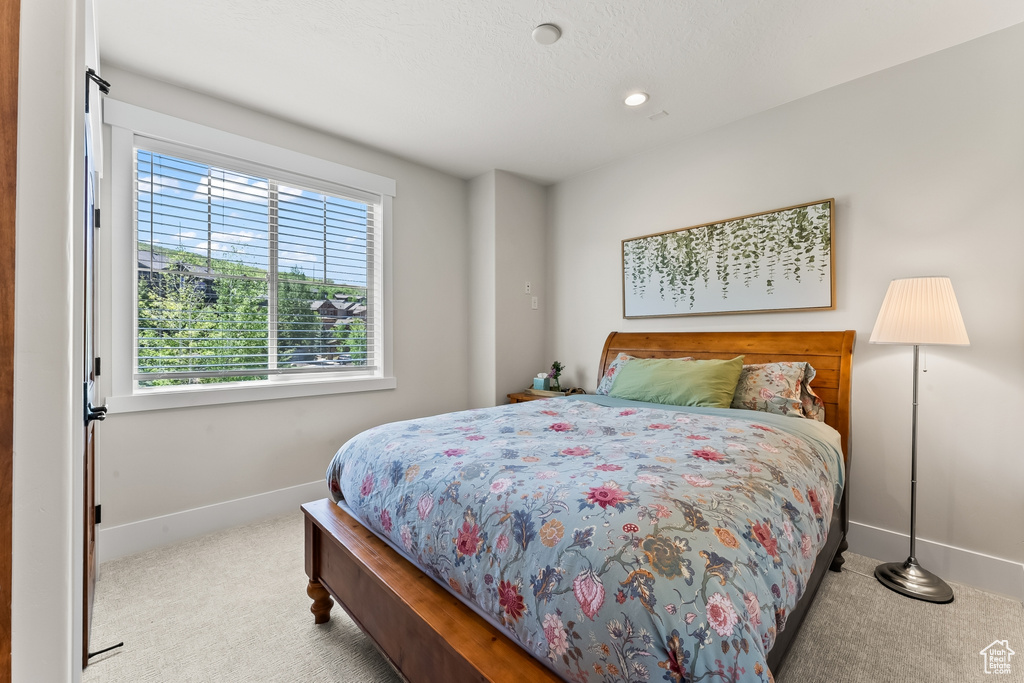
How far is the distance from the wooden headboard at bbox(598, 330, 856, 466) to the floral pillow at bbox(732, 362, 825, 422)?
73 mm

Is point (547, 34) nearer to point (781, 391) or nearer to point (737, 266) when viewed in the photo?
point (737, 266)

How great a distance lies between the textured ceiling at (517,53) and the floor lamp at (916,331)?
1207 millimetres

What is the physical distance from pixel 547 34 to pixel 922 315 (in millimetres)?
2132

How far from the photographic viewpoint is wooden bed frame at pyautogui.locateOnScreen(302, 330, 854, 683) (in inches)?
43.2

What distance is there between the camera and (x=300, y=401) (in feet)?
10.1

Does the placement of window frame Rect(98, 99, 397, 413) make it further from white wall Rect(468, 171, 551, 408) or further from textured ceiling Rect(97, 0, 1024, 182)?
white wall Rect(468, 171, 551, 408)

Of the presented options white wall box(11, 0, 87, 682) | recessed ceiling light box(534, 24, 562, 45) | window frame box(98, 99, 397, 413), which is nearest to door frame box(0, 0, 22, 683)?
white wall box(11, 0, 87, 682)

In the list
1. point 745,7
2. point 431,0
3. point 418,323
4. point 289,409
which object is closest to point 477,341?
point 418,323

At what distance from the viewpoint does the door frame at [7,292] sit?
0.62 m

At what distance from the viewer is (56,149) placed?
26.9 inches

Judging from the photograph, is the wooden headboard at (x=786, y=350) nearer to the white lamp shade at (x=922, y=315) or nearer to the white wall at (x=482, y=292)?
the white lamp shade at (x=922, y=315)

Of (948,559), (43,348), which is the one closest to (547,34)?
(43,348)

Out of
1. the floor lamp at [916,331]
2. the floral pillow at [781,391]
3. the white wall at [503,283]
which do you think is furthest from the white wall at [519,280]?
the floor lamp at [916,331]

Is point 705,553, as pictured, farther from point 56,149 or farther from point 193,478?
point 193,478
